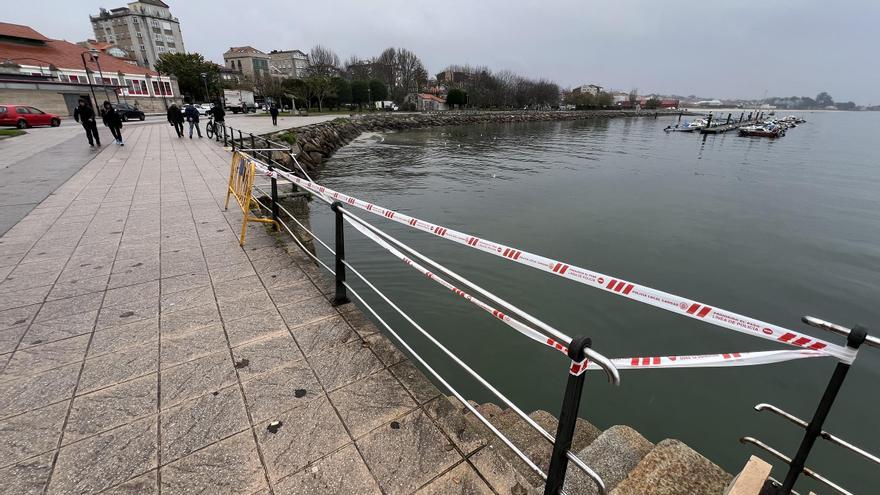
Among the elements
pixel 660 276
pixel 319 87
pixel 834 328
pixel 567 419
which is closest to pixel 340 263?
pixel 567 419

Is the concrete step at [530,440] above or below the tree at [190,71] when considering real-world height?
below

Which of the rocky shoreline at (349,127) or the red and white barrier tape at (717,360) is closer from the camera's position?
the red and white barrier tape at (717,360)

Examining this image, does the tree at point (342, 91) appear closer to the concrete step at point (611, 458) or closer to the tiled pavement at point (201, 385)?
the tiled pavement at point (201, 385)

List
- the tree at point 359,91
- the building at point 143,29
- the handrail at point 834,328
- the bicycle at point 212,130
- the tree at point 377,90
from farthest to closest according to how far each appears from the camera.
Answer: the building at point 143,29 < the tree at point 377,90 < the tree at point 359,91 < the bicycle at point 212,130 < the handrail at point 834,328

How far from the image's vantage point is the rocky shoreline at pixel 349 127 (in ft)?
62.6

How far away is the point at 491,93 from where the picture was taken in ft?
312

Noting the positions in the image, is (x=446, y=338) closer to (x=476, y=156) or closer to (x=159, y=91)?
(x=476, y=156)

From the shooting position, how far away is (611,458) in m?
2.79

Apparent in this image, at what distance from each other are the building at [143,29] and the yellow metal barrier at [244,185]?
347 feet

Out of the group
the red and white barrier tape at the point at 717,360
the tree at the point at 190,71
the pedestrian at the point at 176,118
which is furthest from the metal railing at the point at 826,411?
the tree at the point at 190,71

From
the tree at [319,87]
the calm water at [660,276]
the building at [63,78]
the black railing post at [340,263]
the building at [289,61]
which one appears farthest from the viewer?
the building at [289,61]

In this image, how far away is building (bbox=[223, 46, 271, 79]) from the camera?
340 feet

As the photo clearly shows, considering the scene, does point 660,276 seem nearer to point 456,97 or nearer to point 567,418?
point 567,418

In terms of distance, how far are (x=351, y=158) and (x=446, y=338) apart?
66.8ft
